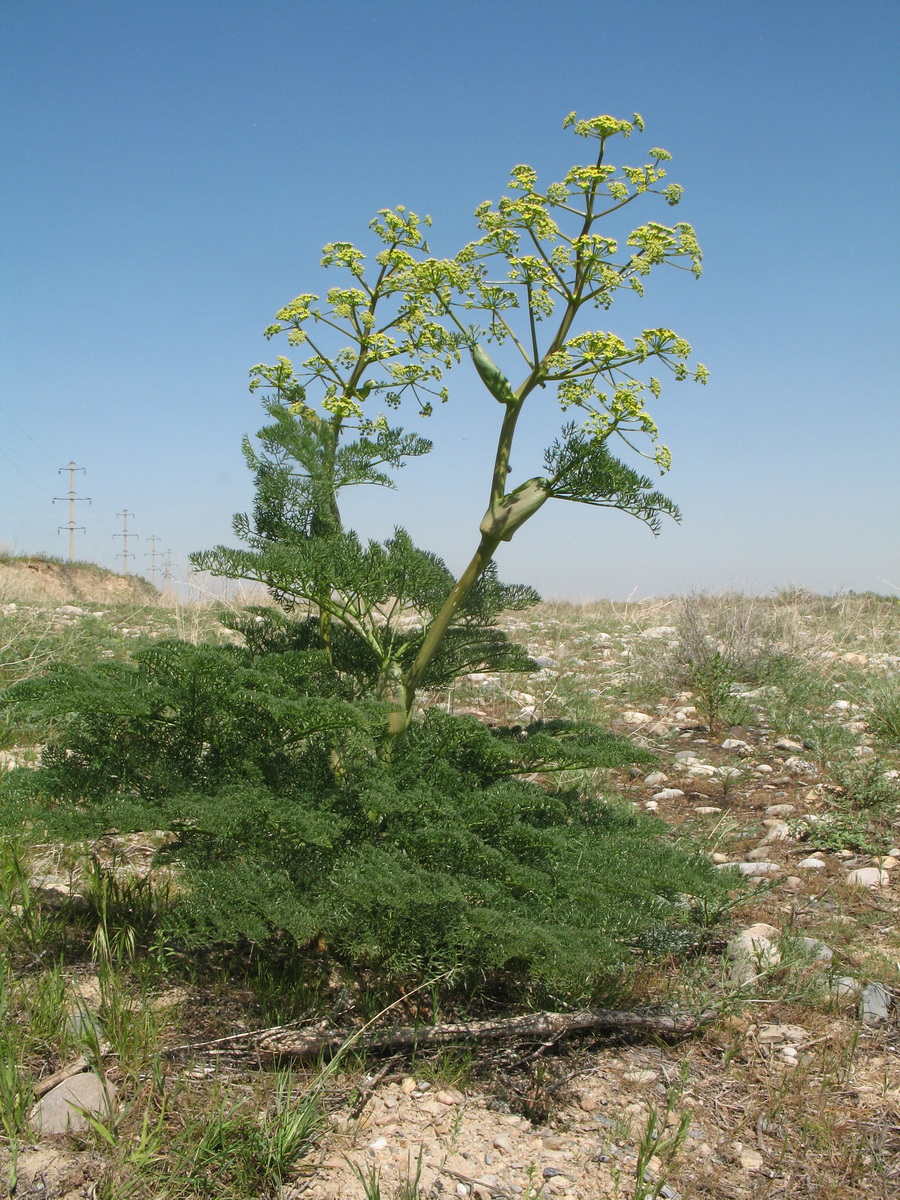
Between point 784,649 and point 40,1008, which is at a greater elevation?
point 784,649

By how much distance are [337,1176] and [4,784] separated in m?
1.39

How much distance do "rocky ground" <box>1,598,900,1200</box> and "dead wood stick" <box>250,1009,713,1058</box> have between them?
0.05 metres

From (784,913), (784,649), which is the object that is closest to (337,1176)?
(784,913)

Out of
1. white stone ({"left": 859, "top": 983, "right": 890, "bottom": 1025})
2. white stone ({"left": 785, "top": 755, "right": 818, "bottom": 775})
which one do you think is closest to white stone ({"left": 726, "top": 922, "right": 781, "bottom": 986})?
white stone ({"left": 859, "top": 983, "right": 890, "bottom": 1025})

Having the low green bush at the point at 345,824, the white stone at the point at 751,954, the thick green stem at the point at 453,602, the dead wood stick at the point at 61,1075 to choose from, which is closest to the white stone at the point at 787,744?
the white stone at the point at 751,954

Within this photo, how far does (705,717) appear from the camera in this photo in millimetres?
6402

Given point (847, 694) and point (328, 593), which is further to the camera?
point (847, 694)

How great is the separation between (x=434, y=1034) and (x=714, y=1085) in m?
0.79

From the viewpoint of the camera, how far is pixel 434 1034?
2.43m

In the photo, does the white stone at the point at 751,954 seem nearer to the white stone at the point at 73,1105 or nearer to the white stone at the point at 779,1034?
the white stone at the point at 779,1034

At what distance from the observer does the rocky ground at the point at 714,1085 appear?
2061mm

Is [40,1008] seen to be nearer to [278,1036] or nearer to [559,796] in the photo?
[278,1036]

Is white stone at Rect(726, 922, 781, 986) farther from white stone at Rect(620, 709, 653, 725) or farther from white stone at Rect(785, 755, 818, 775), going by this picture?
white stone at Rect(620, 709, 653, 725)

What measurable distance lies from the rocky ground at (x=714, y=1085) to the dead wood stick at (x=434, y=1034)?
0.05 m
